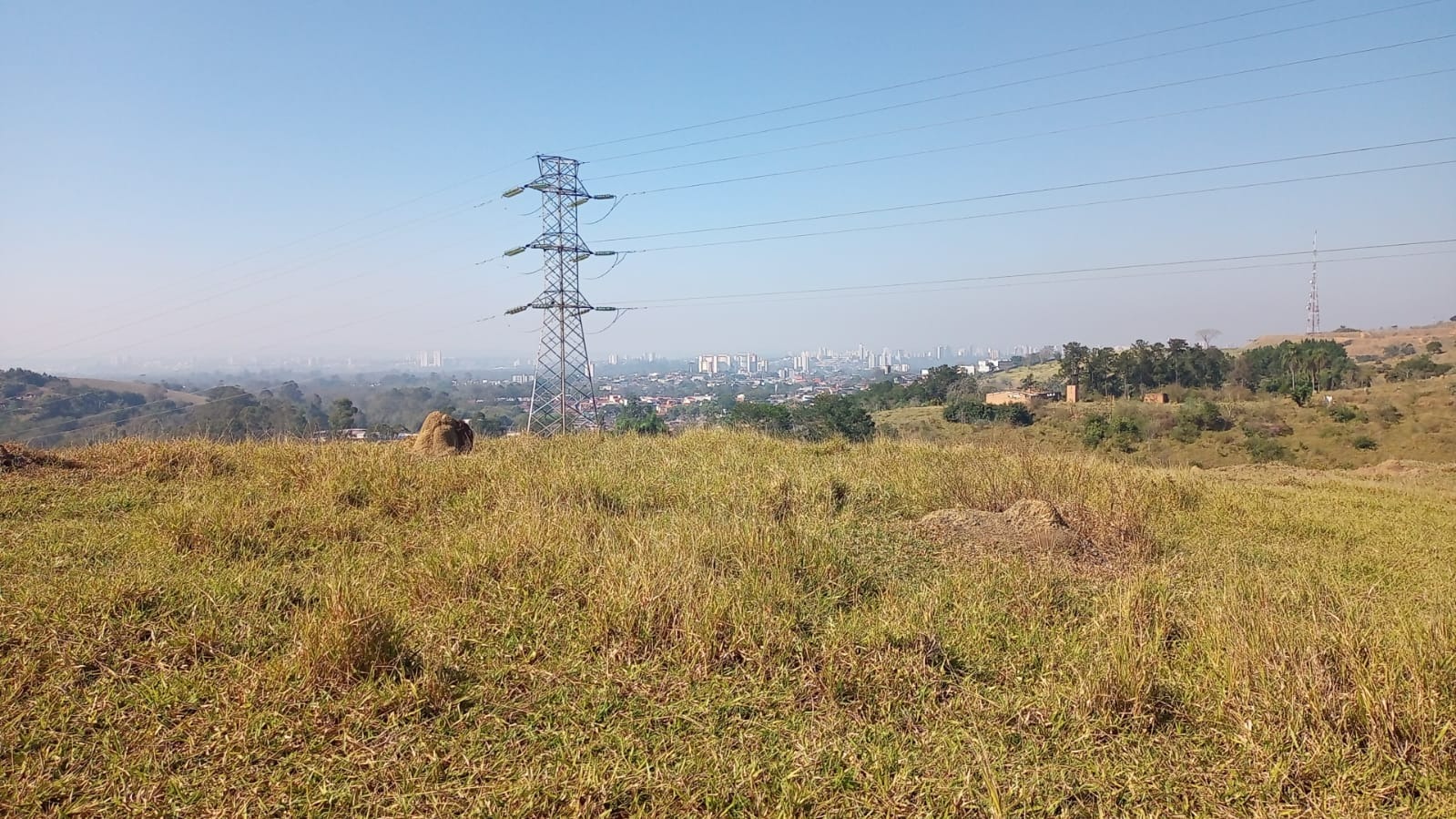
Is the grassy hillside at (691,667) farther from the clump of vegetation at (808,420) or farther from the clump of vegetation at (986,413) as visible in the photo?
the clump of vegetation at (986,413)

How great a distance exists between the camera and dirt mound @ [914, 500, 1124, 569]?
486cm

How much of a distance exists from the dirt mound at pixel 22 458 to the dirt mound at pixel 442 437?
3141 millimetres

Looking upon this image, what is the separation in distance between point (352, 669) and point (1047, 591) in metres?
3.38

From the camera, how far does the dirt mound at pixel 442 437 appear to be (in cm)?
853

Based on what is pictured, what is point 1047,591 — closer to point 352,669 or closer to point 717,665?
point 717,665

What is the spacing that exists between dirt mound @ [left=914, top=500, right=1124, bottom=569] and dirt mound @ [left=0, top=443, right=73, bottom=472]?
771 cm

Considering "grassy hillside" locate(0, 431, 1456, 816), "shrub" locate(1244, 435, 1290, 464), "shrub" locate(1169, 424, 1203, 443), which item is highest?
"grassy hillside" locate(0, 431, 1456, 816)

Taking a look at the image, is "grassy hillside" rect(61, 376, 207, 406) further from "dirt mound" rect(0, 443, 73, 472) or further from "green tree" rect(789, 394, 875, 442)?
"dirt mound" rect(0, 443, 73, 472)

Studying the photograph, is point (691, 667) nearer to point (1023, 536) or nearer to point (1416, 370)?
point (1023, 536)

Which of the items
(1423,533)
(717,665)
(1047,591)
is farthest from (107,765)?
(1423,533)

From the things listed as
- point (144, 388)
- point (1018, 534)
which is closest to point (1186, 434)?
point (1018, 534)

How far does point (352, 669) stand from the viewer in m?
2.74

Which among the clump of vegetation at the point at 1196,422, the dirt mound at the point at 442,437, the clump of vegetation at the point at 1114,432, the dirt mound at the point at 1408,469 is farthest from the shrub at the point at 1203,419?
the dirt mound at the point at 442,437

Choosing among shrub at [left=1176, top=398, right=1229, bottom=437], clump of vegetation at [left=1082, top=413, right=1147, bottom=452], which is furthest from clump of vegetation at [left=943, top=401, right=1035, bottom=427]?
shrub at [left=1176, top=398, right=1229, bottom=437]
